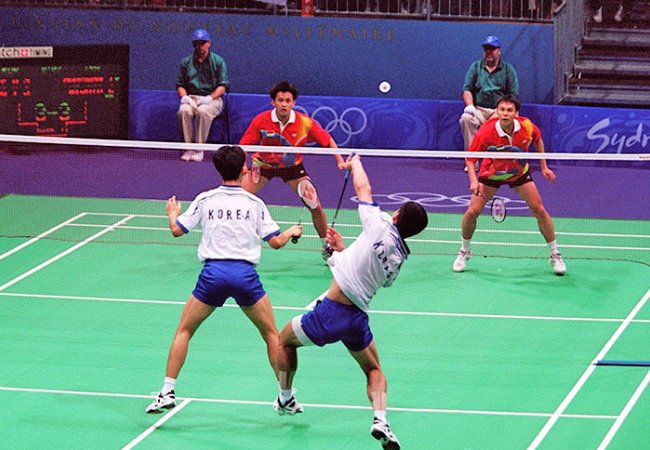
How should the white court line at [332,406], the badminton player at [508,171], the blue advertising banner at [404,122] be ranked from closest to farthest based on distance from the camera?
the white court line at [332,406] < the badminton player at [508,171] < the blue advertising banner at [404,122]

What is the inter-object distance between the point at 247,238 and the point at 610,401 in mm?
3274

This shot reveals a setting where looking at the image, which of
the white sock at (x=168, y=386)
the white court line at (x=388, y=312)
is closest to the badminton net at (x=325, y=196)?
the white court line at (x=388, y=312)

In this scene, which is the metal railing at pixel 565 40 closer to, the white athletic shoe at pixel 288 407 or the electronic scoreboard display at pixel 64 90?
the electronic scoreboard display at pixel 64 90

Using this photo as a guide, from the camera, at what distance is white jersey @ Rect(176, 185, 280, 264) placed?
1000 centimetres

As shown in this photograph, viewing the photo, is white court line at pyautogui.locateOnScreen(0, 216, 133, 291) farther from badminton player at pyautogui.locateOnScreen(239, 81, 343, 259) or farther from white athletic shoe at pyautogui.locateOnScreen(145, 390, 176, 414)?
white athletic shoe at pyautogui.locateOnScreen(145, 390, 176, 414)

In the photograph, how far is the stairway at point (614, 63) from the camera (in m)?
22.3

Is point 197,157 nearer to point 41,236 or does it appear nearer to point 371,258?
point 41,236

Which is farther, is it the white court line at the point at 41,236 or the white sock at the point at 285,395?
the white court line at the point at 41,236

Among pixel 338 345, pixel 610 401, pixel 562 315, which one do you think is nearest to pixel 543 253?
pixel 562 315

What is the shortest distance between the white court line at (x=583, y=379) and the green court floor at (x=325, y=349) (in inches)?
1.0

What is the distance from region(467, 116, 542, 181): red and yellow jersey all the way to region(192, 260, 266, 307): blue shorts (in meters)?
5.13

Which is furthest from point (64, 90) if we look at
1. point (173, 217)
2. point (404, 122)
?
point (173, 217)

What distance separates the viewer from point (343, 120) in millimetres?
22234

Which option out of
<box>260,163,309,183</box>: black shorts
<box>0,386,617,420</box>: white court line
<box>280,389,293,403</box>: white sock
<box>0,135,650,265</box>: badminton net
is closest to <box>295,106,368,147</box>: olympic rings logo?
<box>0,135,650,265</box>: badminton net
